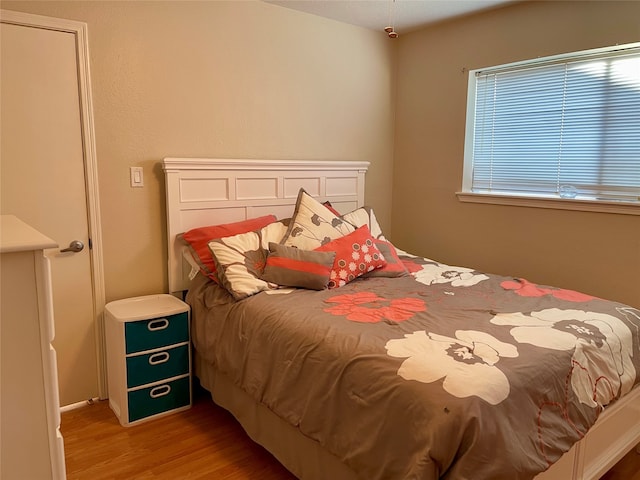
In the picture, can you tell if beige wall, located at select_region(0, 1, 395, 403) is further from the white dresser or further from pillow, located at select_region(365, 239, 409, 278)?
the white dresser

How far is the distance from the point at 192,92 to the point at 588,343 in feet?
8.15

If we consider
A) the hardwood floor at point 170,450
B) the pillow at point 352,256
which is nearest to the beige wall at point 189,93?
the hardwood floor at point 170,450

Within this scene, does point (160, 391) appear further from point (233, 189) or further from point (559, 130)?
point (559, 130)

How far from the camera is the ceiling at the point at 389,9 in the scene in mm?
3150

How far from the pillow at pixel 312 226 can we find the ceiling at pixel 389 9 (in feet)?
4.23

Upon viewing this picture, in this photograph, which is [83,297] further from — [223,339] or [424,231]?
[424,231]

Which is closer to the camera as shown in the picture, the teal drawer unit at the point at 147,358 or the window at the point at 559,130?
the teal drawer unit at the point at 147,358

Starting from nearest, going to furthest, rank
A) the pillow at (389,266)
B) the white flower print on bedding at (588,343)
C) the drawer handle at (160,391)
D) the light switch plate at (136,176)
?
1. the white flower print on bedding at (588,343)
2. the drawer handle at (160,391)
3. the light switch plate at (136,176)
4. the pillow at (389,266)

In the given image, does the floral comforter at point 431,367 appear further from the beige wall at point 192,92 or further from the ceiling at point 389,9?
the ceiling at point 389,9

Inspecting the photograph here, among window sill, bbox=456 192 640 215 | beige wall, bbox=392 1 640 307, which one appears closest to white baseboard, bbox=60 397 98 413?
beige wall, bbox=392 1 640 307

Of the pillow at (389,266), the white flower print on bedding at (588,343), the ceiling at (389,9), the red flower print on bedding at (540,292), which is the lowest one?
the white flower print on bedding at (588,343)

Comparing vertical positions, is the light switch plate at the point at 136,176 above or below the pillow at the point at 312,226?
above

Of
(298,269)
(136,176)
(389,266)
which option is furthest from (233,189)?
(389,266)

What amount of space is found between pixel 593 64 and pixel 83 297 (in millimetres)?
3333
